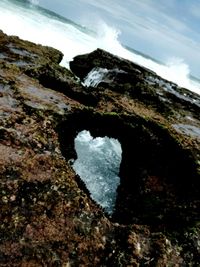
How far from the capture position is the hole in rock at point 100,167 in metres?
9.83

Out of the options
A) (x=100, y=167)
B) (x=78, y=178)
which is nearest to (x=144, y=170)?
(x=78, y=178)

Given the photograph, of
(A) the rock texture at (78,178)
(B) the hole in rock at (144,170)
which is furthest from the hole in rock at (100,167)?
(A) the rock texture at (78,178)

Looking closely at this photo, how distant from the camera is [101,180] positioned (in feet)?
35.0

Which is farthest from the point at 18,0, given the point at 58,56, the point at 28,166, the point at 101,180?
the point at 28,166

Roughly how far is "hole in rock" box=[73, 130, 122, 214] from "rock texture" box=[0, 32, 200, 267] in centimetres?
87

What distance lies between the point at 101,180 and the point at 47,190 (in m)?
5.09

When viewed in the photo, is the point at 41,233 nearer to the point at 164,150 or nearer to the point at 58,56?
the point at 164,150

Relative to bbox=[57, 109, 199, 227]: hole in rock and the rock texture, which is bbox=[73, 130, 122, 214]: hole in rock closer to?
bbox=[57, 109, 199, 227]: hole in rock

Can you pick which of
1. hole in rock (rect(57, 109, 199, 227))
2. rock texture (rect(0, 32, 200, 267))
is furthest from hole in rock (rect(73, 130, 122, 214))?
rock texture (rect(0, 32, 200, 267))

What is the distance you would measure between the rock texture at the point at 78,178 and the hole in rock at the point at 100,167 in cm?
87

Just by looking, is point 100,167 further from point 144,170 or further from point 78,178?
point 78,178

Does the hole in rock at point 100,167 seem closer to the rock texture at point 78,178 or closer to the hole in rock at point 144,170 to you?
the hole in rock at point 144,170

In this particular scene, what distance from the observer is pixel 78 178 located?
→ 21.0 ft

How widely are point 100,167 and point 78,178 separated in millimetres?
5091
